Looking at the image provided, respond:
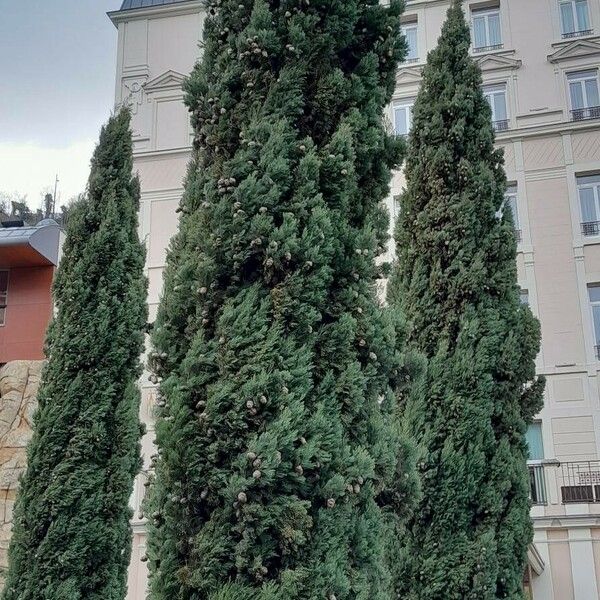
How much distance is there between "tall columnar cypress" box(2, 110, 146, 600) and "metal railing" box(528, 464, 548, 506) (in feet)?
25.2

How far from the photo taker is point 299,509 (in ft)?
11.6

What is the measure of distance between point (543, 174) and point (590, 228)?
1426 mm

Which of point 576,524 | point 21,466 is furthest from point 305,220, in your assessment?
point 576,524

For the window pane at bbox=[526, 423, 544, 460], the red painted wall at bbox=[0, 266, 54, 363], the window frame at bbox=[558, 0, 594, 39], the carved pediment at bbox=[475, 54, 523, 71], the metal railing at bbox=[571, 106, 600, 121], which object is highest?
the window frame at bbox=[558, 0, 594, 39]

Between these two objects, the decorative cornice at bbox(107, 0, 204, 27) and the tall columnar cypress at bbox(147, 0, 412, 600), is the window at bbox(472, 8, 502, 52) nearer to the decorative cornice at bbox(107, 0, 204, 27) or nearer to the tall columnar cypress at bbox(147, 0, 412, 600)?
the decorative cornice at bbox(107, 0, 204, 27)

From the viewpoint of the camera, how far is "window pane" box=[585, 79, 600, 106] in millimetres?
14797

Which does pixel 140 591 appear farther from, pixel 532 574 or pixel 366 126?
pixel 366 126

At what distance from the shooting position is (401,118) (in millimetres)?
15680

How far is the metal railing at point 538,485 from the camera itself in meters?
12.4

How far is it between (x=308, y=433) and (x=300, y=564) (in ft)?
2.05

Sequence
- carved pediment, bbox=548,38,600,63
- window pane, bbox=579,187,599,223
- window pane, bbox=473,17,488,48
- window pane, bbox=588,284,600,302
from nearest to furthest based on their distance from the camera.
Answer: window pane, bbox=588,284,600,302 < window pane, bbox=579,187,599,223 < carved pediment, bbox=548,38,600,63 < window pane, bbox=473,17,488,48

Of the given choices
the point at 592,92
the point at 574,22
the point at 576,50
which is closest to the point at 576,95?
the point at 592,92

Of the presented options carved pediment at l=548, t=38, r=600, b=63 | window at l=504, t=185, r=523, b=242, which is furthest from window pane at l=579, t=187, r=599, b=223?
carved pediment at l=548, t=38, r=600, b=63

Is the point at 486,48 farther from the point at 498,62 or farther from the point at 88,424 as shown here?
the point at 88,424
